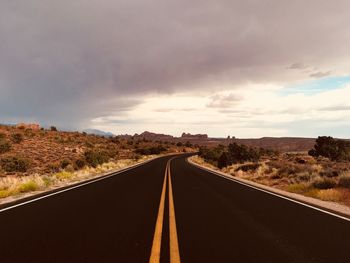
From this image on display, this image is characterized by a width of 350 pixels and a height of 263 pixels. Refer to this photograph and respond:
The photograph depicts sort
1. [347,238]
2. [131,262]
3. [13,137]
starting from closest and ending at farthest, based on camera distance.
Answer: [131,262] → [347,238] → [13,137]

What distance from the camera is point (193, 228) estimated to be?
7719 millimetres

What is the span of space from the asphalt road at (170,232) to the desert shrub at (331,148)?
39527mm

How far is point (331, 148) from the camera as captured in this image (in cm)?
4909

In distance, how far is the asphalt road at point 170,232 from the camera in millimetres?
5676

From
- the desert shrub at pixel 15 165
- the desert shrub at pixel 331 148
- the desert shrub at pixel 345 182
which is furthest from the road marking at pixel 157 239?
the desert shrub at pixel 331 148

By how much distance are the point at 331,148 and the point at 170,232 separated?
47.2 meters

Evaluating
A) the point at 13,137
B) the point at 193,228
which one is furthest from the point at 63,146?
the point at 193,228

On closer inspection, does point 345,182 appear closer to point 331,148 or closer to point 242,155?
point 242,155

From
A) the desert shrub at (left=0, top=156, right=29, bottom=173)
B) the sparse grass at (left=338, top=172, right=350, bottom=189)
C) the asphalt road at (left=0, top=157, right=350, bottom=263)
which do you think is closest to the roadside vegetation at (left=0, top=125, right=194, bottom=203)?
the desert shrub at (left=0, top=156, right=29, bottom=173)

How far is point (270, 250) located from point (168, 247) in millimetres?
1757

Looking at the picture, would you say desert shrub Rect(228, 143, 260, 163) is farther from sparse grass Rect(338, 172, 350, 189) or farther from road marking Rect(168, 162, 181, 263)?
road marking Rect(168, 162, 181, 263)

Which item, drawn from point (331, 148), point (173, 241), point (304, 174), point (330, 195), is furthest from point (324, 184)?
point (331, 148)

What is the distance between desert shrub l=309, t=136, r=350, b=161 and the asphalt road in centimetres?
3953

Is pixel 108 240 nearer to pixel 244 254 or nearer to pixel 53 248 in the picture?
pixel 53 248
